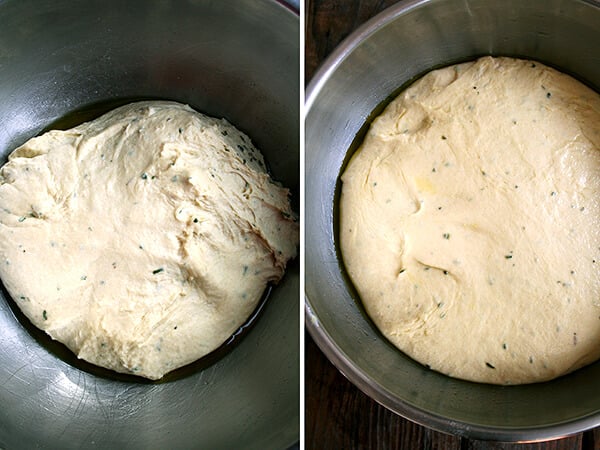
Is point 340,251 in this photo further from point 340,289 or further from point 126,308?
point 126,308

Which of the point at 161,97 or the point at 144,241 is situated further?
the point at 161,97

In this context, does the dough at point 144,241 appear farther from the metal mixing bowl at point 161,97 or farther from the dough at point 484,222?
the dough at point 484,222

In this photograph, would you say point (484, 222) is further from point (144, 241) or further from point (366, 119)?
point (144, 241)

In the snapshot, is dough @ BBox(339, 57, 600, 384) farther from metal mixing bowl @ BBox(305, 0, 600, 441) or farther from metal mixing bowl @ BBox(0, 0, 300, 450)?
metal mixing bowl @ BBox(0, 0, 300, 450)

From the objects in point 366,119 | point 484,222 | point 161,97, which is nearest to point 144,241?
point 161,97

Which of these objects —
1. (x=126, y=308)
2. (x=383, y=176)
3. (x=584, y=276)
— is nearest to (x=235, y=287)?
(x=126, y=308)

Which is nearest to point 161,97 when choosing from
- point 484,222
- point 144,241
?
point 144,241

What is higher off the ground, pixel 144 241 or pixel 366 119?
pixel 366 119

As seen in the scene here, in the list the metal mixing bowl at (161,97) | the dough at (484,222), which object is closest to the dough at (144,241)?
the metal mixing bowl at (161,97)

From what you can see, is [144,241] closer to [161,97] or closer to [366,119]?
[161,97]
